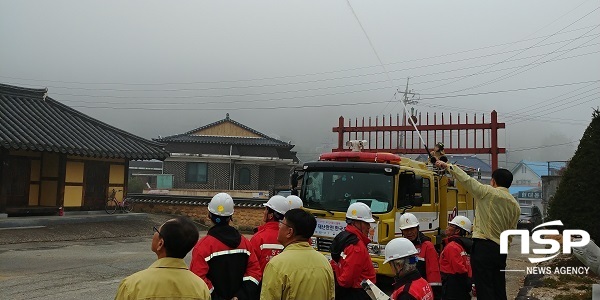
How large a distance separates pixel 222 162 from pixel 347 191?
2897 centimetres

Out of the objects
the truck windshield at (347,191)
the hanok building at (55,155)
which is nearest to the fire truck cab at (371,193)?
the truck windshield at (347,191)

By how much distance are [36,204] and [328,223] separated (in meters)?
14.8

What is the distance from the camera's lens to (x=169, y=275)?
2.97 m

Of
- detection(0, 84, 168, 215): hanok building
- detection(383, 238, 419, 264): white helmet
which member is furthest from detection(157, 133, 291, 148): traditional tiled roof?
detection(383, 238, 419, 264): white helmet

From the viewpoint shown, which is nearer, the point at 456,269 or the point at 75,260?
the point at 456,269

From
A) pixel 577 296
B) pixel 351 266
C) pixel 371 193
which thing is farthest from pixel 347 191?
pixel 577 296

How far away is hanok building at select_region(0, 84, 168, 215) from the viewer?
17438 millimetres

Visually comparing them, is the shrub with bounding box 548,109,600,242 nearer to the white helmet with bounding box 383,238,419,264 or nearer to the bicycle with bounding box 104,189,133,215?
the white helmet with bounding box 383,238,419,264

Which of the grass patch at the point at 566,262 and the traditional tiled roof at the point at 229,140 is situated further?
the traditional tiled roof at the point at 229,140

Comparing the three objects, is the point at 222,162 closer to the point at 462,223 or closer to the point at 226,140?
the point at 226,140

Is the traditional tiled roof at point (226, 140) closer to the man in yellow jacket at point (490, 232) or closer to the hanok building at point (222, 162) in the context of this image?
the hanok building at point (222, 162)

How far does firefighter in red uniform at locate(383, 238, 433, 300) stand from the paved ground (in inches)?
257

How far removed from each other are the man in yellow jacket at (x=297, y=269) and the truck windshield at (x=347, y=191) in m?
4.74

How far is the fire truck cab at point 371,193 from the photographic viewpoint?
8602mm
